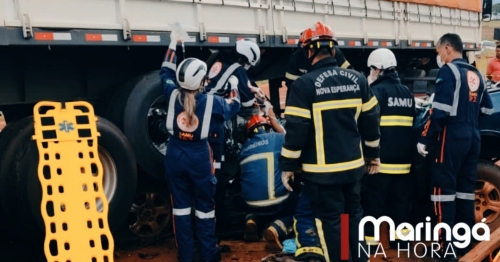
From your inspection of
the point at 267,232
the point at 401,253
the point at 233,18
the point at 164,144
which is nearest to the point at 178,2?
the point at 233,18

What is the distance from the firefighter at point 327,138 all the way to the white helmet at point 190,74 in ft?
2.70

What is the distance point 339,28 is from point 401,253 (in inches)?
143

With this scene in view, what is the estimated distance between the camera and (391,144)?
5438 millimetres

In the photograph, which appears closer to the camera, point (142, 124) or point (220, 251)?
point (220, 251)

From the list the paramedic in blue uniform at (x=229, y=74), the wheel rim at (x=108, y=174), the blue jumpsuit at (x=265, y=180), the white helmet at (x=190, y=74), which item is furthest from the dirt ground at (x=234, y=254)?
the white helmet at (x=190, y=74)

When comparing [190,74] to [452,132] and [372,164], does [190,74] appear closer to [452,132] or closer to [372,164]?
[372,164]

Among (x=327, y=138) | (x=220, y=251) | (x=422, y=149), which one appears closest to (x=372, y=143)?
(x=327, y=138)

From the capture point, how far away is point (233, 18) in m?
6.53

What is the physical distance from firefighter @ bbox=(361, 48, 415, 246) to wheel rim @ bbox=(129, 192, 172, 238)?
182 cm

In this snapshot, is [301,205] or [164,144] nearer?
[301,205]

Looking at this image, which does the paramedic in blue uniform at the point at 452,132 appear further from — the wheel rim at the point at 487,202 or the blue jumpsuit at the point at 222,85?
the blue jumpsuit at the point at 222,85

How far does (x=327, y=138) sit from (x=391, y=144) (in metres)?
1.30

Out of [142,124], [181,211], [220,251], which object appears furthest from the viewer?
[142,124]

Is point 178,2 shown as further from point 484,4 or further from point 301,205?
point 484,4
